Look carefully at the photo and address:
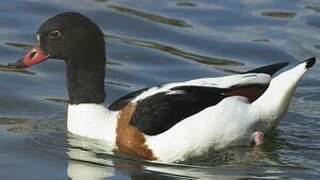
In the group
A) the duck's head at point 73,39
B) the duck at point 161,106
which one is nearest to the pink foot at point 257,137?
the duck at point 161,106

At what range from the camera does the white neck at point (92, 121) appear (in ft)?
29.1

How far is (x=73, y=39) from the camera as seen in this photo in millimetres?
9086

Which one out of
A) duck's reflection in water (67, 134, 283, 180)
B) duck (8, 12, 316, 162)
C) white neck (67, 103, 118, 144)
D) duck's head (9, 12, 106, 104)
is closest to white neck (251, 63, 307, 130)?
duck (8, 12, 316, 162)

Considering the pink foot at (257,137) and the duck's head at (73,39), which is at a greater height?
the duck's head at (73,39)

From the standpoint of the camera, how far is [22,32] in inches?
488

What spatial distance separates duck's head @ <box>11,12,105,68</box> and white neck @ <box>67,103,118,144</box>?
38 centimetres

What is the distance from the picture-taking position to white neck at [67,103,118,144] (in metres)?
8.88

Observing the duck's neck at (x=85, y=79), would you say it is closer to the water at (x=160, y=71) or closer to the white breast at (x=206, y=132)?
the water at (x=160, y=71)

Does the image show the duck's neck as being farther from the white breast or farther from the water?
the white breast

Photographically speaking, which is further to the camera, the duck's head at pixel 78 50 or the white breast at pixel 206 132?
the duck's head at pixel 78 50

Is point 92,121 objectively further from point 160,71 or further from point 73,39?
point 160,71

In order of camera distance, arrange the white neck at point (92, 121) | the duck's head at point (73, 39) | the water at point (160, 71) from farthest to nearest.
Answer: the duck's head at point (73, 39) < the white neck at point (92, 121) < the water at point (160, 71)

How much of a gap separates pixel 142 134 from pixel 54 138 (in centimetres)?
97

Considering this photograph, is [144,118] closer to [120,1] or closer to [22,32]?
[22,32]
